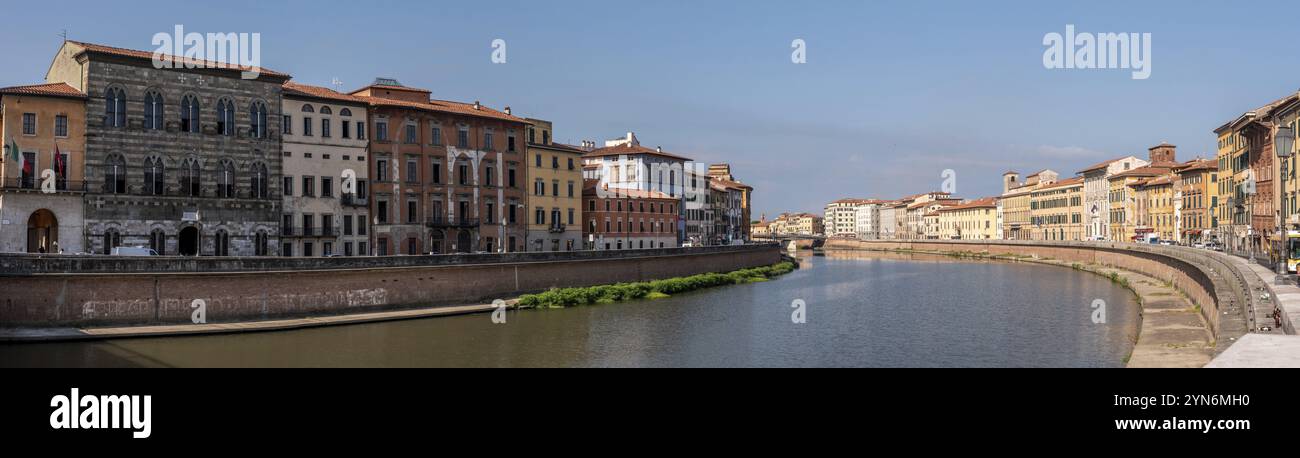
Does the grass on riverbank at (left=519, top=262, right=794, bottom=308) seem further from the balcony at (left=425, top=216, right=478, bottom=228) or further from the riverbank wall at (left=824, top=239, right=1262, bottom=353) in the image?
the riverbank wall at (left=824, top=239, right=1262, bottom=353)

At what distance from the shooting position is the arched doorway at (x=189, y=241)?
49656 mm

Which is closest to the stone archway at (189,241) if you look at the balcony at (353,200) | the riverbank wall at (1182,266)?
the balcony at (353,200)

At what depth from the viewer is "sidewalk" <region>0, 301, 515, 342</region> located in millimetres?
34531

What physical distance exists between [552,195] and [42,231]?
33733 millimetres

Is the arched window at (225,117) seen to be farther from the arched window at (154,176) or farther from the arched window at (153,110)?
the arched window at (154,176)

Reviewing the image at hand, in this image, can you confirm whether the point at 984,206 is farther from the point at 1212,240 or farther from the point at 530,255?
the point at 530,255

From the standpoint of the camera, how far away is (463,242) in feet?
207

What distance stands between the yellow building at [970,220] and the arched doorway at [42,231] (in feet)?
485

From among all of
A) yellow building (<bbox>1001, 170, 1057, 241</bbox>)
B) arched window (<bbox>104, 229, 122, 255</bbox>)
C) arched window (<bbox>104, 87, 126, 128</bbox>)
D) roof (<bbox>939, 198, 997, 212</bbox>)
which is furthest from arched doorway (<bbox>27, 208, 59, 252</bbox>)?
roof (<bbox>939, 198, 997, 212</bbox>)

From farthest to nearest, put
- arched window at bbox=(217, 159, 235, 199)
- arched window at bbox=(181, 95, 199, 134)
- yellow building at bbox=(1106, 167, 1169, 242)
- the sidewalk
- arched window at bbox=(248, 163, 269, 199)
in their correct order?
yellow building at bbox=(1106, 167, 1169, 242) < arched window at bbox=(248, 163, 269, 199) < arched window at bbox=(217, 159, 235, 199) < arched window at bbox=(181, 95, 199, 134) < the sidewalk

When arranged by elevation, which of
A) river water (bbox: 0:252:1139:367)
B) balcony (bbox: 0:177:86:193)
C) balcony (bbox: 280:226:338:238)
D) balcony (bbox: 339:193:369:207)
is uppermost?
balcony (bbox: 0:177:86:193)

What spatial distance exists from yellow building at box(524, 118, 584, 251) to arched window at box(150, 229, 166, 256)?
25.5 metres

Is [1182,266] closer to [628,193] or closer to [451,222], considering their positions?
[628,193]
